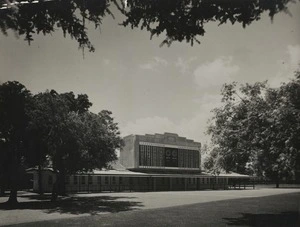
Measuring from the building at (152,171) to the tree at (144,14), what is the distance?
3712cm

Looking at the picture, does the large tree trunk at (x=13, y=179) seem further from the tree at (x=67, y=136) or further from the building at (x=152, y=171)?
the building at (x=152, y=171)

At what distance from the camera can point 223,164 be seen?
19375 millimetres

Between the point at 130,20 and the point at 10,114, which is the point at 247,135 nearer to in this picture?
the point at 130,20

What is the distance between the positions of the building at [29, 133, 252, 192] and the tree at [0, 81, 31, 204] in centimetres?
1796

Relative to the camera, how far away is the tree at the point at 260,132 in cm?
1263

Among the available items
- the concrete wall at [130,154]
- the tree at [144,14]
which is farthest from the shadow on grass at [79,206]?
the concrete wall at [130,154]

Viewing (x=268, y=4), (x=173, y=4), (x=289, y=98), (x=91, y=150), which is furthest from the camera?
(x=91, y=150)

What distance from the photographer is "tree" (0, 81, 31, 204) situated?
24375 millimetres

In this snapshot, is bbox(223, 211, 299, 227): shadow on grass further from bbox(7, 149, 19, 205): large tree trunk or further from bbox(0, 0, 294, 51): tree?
bbox(7, 149, 19, 205): large tree trunk

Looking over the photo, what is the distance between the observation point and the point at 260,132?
1564 cm

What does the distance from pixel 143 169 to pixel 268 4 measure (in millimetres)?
52017

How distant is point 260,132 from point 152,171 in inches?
1730

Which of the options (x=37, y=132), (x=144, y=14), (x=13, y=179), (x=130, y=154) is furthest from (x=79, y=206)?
(x=130, y=154)

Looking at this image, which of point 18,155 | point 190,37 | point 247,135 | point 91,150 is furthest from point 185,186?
point 190,37
